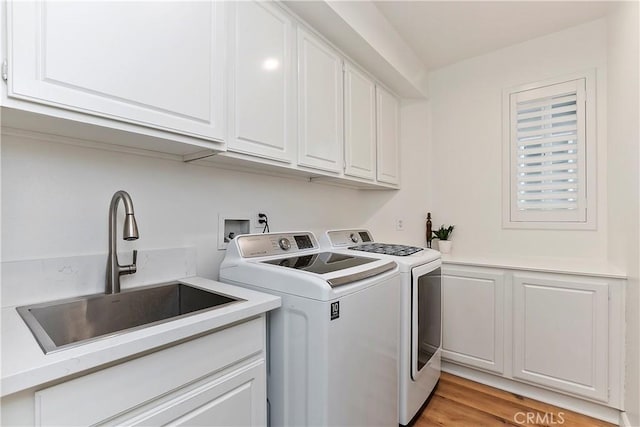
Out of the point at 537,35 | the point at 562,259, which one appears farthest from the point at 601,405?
the point at 537,35

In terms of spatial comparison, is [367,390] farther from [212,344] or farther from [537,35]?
[537,35]

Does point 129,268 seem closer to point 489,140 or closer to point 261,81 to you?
point 261,81

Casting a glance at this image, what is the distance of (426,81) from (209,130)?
7.51ft

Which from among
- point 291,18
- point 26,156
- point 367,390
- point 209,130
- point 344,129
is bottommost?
point 367,390

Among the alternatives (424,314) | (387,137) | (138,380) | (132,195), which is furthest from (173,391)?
(387,137)

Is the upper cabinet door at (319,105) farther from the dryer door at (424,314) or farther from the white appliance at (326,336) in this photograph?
the dryer door at (424,314)

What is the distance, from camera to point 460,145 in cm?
262

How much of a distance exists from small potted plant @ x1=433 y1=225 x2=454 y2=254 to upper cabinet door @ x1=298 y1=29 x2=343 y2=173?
1.20 m

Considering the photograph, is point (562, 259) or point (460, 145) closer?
point (562, 259)

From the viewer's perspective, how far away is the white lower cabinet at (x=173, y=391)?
0.64 meters

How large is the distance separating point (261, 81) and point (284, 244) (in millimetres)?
832

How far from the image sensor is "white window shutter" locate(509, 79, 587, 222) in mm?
2145

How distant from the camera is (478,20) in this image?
208 centimetres

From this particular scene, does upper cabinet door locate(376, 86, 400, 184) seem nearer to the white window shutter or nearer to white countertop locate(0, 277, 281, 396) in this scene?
the white window shutter
